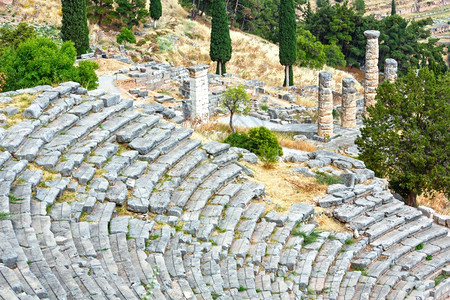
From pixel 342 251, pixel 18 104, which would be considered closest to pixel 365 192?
pixel 342 251

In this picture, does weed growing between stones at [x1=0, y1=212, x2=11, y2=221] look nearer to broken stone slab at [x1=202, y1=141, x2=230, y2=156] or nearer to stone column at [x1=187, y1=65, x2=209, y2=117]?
broken stone slab at [x1=202, y1=141, x2=230, y2=156]

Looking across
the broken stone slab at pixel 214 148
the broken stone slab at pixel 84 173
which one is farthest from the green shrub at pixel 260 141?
the broken stone slab at pixel 84 173

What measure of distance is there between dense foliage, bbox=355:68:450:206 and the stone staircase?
4.22ft

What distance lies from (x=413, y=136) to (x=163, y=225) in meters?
9.34

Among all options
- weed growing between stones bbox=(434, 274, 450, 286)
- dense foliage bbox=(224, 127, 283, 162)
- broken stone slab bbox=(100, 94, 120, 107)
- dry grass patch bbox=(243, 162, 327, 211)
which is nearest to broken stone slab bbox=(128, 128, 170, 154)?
broken stone slab bbox=(100, 94, 120, 107)

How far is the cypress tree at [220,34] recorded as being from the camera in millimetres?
39344

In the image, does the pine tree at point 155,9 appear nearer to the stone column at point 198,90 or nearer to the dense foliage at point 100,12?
the dense foliage at point 100,12

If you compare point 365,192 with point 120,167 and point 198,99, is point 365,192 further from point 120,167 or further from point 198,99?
point 198,99

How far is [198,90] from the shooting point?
27469 mm

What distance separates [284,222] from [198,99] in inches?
544

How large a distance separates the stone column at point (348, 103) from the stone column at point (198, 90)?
7.39 m

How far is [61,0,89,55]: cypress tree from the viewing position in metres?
35.2

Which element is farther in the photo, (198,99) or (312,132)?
(312,132)

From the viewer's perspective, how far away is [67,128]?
1468 cm
